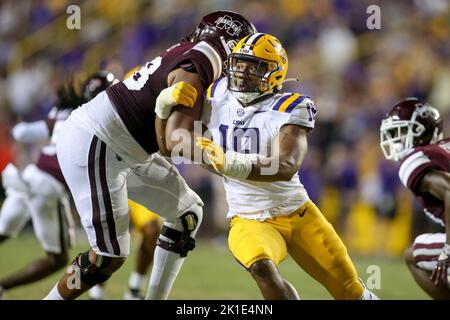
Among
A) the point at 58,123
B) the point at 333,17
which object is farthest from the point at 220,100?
the point at 333,17

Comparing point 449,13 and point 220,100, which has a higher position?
point 220,100

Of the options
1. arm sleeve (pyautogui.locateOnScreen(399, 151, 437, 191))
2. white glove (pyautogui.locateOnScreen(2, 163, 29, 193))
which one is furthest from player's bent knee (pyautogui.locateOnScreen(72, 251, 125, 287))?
arm sleeve (pyautogui.locateOnScreen(399, 151, 437, 191))

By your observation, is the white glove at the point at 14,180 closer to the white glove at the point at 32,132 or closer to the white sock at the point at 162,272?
the white glove at the point at 32,132

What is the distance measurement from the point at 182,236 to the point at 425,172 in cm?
142

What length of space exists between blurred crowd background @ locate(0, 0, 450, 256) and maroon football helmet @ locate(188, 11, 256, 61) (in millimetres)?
4639

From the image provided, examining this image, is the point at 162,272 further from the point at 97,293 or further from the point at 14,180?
the point at 14,180

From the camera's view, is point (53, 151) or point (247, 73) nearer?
point (247, 73)

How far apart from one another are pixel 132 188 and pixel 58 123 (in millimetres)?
1155

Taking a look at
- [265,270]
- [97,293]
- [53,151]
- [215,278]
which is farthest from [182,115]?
[215,278]

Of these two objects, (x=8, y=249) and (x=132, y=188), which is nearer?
(x=132, y=188)

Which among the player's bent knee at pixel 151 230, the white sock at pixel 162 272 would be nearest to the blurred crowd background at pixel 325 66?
the player's bent knee at pixel 151 230

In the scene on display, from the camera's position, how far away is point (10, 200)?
5.70 metres

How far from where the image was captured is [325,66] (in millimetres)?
10742
